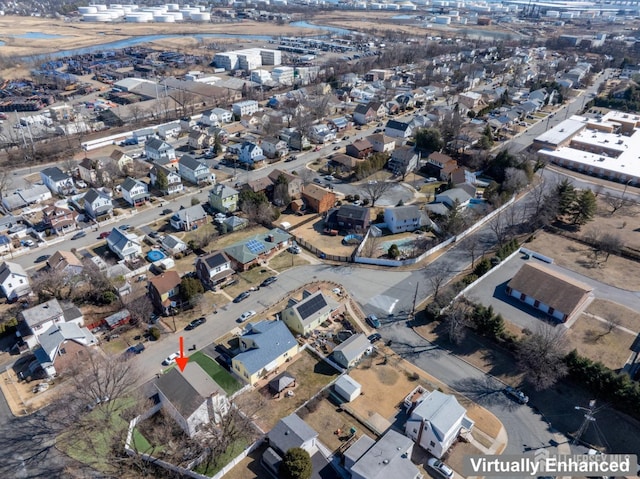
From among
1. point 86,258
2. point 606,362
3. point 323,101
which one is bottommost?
point 606,362

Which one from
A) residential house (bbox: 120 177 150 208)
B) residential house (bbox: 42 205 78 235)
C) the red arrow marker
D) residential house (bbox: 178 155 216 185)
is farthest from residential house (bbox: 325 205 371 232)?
residential house (bbox: 42 205 78 235)

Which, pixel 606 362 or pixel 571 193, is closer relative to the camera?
pixel 606 362

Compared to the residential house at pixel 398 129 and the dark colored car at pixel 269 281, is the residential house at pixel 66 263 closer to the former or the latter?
the dark colored car at pixel 269 281

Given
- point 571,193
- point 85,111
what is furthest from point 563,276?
point 85,111

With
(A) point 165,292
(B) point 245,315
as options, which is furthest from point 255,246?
(A) point 165,292

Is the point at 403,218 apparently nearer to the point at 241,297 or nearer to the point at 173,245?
the point at 241,297

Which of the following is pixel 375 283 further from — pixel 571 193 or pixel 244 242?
pixel 571 193

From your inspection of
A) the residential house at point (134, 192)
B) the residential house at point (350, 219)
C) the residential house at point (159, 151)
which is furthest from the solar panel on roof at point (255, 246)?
the residential house at point (159, 151)
